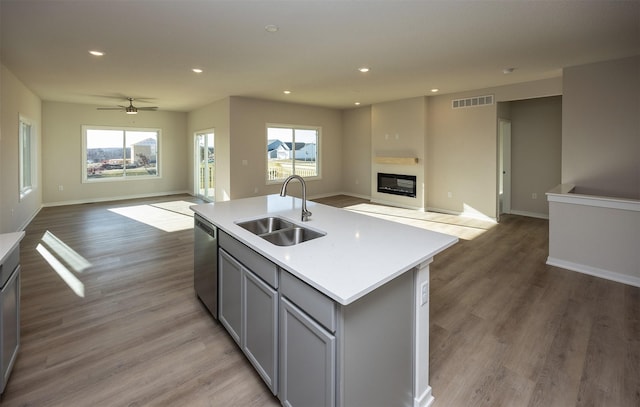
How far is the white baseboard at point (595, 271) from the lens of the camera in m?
3.29

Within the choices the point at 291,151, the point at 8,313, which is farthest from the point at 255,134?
the point at 8,313

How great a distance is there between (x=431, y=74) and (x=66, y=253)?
5.81 metres

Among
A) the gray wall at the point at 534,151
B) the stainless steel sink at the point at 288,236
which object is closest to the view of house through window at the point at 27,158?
the stainless steel sink at the point at 288,236

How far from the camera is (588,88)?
4270 millimetres

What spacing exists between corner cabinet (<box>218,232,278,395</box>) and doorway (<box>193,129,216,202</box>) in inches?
258

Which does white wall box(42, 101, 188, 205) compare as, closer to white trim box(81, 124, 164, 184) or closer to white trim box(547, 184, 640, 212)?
white trim box(81, 124, 164, 184)

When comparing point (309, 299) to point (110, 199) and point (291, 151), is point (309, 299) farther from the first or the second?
point (110, 199)

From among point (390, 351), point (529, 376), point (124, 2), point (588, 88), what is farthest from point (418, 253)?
point (588, 88)

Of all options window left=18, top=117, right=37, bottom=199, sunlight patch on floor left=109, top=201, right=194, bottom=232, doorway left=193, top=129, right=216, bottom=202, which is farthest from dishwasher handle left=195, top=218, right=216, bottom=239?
doorway left=193, top=129, right=216, bottom=202

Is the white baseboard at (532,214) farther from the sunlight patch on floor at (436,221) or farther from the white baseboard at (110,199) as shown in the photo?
the white baseboard at (110,199)

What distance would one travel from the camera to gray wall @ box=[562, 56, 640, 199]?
401cm

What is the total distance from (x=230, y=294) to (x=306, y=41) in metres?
2.69

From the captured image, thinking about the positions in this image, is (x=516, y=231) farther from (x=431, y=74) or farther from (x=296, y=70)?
(x=296, y=70)

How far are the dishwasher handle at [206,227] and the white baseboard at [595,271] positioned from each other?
3912 millimetres
